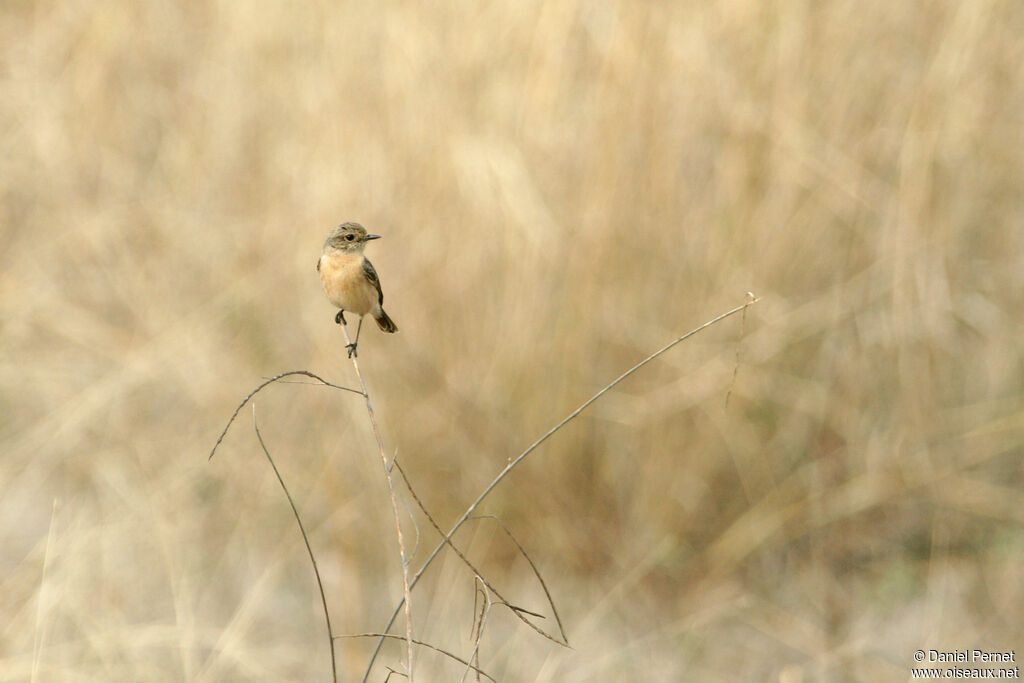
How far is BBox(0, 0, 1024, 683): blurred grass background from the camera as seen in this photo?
335 centimetres

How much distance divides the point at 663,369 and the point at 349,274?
5.27 feet

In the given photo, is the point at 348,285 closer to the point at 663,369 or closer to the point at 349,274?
the point at 349,274

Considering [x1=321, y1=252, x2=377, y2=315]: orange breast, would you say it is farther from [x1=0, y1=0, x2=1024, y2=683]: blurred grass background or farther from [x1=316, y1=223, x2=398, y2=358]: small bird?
[x1=0, y1=0, x2=1024, y2=683]: blurred grass background

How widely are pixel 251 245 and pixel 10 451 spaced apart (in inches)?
43.0

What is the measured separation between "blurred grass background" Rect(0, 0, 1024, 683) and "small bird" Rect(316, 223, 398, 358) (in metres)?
1.20

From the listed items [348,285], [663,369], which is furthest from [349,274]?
[663,369]

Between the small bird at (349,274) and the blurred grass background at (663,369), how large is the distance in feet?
3.95

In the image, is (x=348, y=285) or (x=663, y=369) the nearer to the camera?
(x=348, y=285)

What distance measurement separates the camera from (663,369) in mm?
3451

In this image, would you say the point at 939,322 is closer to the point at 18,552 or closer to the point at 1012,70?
the point at 1012,70

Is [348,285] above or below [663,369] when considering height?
below

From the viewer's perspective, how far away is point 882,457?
3379 millimetres

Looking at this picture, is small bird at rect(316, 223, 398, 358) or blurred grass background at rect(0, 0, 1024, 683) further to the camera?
blurred grass background at rect(0, 0, 1024, 683)

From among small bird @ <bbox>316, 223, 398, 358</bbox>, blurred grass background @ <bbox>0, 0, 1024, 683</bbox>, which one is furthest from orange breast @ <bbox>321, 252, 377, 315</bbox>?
blurred grass background @ <bbox>0, 0, 1024, 683</bbox>
